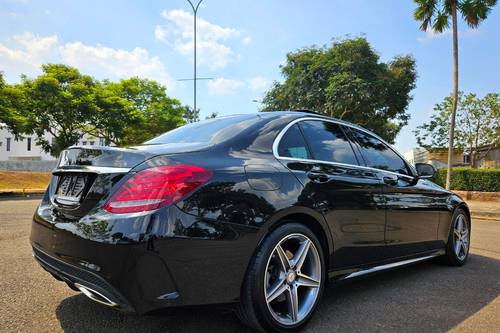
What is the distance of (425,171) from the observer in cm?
456

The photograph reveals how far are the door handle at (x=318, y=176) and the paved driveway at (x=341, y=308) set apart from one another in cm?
→ 79

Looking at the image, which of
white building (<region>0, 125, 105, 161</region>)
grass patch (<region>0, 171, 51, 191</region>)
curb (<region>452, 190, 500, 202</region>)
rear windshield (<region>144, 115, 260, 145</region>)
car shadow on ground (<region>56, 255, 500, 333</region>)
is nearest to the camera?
car shadow on ground (<region>56, 255, 500, 333</region>)

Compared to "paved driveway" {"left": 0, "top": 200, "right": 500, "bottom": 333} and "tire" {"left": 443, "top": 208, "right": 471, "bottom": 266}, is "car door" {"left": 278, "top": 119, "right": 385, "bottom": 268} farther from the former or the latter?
"tire" {"left": 443, "top": 208, "right": 471, "bottom": 266}

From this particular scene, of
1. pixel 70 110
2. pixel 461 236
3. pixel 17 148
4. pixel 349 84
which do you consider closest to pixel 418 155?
pixel 349 84

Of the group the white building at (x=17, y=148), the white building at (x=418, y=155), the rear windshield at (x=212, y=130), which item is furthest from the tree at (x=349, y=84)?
the white building at (x=17, y=148)

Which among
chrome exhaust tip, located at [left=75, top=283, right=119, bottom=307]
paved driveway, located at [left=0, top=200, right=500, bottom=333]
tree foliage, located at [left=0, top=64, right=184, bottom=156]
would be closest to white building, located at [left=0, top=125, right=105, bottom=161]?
tree foliage, located at [left=0, top=64, right=184, bottom=156]

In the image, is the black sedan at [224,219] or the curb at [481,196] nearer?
the black sedan at [224,219]

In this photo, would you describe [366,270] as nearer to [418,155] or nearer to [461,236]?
[461,236]

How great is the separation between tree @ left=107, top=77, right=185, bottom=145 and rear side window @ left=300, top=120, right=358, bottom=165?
36.1m

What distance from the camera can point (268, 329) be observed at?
2521 mm

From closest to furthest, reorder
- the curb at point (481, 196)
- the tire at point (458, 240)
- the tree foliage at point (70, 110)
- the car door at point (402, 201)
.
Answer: the car door at point (402, 201) < the tire at point (458, 240) < the curb at point (481, 196) < the tree foliage at point (70, 110)

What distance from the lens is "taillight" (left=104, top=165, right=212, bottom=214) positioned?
2.21 m

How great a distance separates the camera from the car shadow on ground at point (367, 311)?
2.72 m

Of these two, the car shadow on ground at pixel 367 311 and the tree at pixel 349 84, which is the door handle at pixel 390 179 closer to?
the car shadow on ground at pixel 367 311
